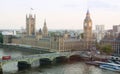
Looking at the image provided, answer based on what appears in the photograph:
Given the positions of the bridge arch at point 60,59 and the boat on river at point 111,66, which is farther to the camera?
the bridge arch at point 60,59

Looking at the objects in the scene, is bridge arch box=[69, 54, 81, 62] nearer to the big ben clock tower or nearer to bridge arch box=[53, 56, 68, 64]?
bridge arch box=[53, 56, 68, 64]

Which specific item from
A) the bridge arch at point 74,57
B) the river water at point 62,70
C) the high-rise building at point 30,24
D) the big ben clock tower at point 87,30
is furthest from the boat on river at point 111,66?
the high-rise building at point 30,24

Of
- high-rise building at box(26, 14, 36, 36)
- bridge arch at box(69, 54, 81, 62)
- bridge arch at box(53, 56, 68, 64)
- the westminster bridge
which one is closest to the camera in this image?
the westminster bridge

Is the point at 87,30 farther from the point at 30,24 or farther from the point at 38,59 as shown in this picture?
the point at 30,24

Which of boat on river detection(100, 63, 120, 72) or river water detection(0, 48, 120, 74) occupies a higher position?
boat on river detection(100, 63, 120, 72)

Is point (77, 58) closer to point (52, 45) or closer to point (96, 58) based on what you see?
point (96, 58)

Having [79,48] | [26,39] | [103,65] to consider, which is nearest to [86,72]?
[103,65]

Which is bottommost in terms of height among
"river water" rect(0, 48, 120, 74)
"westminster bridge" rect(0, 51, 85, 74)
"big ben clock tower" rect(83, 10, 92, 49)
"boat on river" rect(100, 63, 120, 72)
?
"river water" rect(0, 48, 120, 74)

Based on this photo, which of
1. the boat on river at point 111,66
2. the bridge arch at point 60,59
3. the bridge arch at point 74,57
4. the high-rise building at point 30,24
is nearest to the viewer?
the boat on river at point 111,66

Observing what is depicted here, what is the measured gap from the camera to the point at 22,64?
4059 centimetres

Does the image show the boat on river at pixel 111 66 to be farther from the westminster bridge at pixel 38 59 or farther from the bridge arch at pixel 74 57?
the bridge arch at pixel 74 57

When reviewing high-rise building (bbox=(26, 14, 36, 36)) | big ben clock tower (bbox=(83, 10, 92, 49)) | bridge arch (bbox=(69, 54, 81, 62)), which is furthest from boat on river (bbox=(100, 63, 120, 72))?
high-rise building (bbox=(26, 14, 36, 36))

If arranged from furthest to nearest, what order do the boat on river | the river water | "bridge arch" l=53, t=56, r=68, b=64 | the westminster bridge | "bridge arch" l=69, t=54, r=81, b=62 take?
"bridge arch" l=69, t=54, r=81, b=62
"bridge arch" l=53, t=56, r=68, b=64
the boat on river
the westminster bridge
the river water

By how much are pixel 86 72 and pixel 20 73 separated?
30.9 feet
